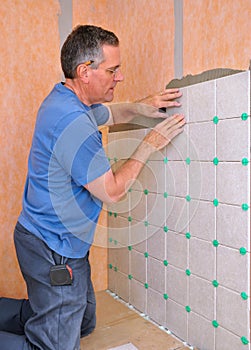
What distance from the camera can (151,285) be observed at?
198 centimetres

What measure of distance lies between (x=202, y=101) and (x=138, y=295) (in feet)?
3.63

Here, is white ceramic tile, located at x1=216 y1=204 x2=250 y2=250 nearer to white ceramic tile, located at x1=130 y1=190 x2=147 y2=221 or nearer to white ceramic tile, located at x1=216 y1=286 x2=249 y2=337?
white ceramic tile, located at x1=216 y1=286 x2=249 y2=337

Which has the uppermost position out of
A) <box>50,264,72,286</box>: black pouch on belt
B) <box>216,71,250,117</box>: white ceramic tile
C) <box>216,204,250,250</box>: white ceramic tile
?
<box>216,71,250,117</box>: white ceramic tile

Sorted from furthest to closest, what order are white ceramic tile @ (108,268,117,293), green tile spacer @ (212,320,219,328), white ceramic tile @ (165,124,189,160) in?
white ceramic tile @ (108,268,117,293), white ceramic tile @ (165,124,189,160), green tile spacer @ (212,320,219,328)

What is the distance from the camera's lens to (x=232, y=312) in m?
1.48

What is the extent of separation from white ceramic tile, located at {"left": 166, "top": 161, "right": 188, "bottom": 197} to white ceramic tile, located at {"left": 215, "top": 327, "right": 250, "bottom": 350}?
573 mm

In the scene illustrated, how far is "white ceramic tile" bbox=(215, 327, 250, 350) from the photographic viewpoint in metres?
1.46

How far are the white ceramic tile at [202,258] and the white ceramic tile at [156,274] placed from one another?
0.24 metres

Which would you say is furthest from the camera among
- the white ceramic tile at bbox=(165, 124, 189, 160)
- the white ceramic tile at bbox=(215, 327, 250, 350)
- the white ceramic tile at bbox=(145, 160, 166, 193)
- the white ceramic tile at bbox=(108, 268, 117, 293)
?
the white ceramic tile at bbox=(108, 268, 117, 293)

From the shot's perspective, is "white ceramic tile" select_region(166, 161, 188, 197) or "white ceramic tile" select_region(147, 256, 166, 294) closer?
"white ceramic tile" select_region(166, 161, 188, 197)

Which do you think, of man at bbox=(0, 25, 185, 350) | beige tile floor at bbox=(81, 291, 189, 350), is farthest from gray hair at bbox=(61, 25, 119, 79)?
beige tile floor at bbox=(81, 291, 189, 350)

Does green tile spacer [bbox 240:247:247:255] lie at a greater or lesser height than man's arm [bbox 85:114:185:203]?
lesser

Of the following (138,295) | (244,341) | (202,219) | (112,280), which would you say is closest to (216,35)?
(202,219)

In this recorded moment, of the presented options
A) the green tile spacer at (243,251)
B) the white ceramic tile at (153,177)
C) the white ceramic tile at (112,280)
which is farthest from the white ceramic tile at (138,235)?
the green tile spacer at (243,251)
